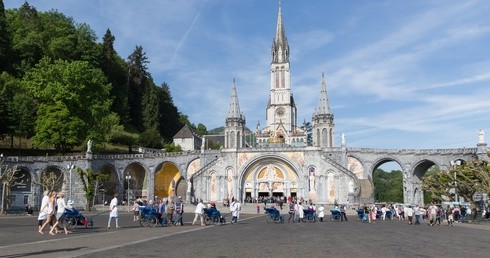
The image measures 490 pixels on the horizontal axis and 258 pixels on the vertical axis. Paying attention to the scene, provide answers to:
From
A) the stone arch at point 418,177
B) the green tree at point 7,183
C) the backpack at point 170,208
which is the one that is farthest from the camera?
the stone arch at point 418,177

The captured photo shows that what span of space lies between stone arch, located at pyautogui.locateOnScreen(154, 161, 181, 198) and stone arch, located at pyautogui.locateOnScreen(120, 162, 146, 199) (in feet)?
5.67

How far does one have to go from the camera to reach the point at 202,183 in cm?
5475

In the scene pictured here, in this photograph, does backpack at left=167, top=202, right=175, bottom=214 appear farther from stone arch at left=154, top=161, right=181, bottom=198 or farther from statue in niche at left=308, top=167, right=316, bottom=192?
stone arch at left=154, top=161, right=181, bottom=198

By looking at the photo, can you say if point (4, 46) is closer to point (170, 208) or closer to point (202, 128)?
point (170, 208)

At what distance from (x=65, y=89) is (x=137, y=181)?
54.9 ft

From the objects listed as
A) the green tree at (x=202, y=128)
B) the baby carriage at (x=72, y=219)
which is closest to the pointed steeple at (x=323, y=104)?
the baby carriage at (x=72, y=219)

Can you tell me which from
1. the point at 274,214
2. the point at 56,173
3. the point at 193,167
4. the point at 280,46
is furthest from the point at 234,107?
the point at 280,46

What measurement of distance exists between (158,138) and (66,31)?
21038mm

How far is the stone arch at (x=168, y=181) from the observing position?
2381 inches

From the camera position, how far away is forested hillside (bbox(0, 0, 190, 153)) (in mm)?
49812

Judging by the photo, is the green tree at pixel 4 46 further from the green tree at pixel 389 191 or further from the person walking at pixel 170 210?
the green tree at pixel 389 191

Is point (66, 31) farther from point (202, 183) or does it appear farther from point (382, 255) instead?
point (382, 255)

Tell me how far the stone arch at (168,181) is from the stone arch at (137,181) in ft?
5.67

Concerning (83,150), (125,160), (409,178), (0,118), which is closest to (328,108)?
(409,178)
